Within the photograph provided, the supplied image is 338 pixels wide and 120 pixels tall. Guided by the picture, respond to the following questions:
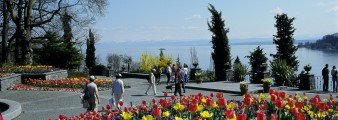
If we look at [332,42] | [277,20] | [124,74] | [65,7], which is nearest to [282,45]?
[277,20]

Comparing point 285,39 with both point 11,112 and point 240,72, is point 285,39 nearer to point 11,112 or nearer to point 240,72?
point 240,72

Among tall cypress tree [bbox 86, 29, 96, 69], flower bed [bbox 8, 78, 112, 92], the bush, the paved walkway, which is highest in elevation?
tall cypress tree [bbox 86, 29, 96, 69]

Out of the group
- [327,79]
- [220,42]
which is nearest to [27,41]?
[220,42]

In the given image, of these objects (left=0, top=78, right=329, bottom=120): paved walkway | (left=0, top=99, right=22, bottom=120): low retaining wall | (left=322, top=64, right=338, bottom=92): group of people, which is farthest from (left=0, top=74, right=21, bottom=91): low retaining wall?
(left=322, top=64, right=338, bottom=92): group of people

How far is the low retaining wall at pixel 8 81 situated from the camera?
24.0 m

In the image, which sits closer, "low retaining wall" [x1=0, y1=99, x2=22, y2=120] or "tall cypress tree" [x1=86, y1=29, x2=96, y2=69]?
"low retaining wall" [x1=0, y1=99, x2=22, y2=120]

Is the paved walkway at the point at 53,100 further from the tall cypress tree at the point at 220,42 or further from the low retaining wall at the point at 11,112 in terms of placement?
the tall cypress tree at the point at 220,42

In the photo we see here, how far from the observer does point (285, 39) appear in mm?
39562

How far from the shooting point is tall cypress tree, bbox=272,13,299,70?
1549 inches

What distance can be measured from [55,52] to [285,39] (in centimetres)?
2389

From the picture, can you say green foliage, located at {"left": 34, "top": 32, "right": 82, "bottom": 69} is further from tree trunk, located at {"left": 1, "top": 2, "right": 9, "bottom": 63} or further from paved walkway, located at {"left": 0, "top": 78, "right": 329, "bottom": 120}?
paved walkway, located at {"left": 0, "top": 78, "right": 329, "bottom": 120}

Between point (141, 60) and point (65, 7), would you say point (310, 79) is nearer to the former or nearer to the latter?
point (141, 60)

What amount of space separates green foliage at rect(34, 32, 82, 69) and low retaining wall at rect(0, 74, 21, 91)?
1825cm

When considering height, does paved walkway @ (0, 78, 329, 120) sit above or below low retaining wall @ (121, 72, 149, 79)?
below
